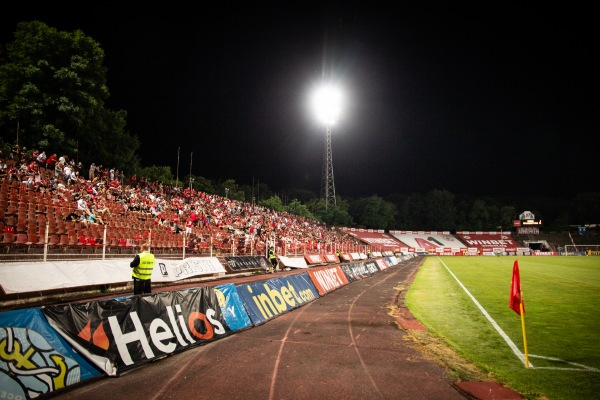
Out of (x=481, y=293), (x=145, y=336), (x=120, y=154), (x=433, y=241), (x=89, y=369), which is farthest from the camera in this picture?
(x=433, y=241)

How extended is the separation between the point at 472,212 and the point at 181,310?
123177 mm

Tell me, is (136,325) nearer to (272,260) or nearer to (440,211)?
(272,260)

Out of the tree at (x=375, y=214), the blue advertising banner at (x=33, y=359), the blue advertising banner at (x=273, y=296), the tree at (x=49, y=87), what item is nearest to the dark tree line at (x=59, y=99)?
the tree at (x=49, y=87)

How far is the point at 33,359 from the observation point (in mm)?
4012

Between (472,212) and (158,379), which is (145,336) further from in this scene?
(472,212)

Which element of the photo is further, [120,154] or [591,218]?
[591,218]

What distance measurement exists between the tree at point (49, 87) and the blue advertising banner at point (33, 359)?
2486 cm

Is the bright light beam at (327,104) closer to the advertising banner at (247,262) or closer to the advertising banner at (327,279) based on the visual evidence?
the advertising banner at (247,262)

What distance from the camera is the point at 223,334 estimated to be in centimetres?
725

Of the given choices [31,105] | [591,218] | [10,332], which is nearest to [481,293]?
[10,332]

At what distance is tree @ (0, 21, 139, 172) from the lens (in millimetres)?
23656

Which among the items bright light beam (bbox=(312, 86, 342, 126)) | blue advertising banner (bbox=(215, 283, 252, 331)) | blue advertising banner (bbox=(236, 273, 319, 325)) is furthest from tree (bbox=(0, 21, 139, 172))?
bright light beam (bbox=(312, 86, 342, 126))

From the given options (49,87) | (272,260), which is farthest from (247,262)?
(49,87)

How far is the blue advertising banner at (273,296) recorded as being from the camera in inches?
339
